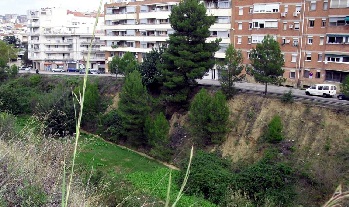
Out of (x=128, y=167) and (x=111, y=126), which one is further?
(x=111, y=126)

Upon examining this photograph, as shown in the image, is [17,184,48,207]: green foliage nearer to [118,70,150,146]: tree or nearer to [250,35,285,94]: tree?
[118,70,150,146]: tree

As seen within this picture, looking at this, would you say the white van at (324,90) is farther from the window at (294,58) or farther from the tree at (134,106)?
the tree at (134,106)

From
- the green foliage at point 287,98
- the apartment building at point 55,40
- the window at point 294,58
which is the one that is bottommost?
the green foliage at point 287,98

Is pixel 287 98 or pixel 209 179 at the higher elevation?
pixel 287 98

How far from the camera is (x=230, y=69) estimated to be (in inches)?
848

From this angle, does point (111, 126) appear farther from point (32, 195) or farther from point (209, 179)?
point (32, 195)

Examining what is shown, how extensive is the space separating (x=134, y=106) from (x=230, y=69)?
6.05 meters

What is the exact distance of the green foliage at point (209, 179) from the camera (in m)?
16.4

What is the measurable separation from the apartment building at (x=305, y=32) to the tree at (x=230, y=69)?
25.6 ft

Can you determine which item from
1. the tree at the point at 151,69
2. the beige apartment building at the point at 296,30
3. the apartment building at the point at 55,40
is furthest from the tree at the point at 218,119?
Answer: the apartment building at the point at 55,40

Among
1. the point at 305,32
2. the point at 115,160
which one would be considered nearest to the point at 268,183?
the point at 115,160

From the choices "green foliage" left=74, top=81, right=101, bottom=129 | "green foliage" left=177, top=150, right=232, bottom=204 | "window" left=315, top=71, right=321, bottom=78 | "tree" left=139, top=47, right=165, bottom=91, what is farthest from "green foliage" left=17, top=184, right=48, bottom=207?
"window" left=315, top=71, right=321, bottom=78

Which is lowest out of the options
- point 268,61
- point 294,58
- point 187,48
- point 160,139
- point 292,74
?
point 160,139

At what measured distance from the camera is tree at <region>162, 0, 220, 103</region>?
872 inches
